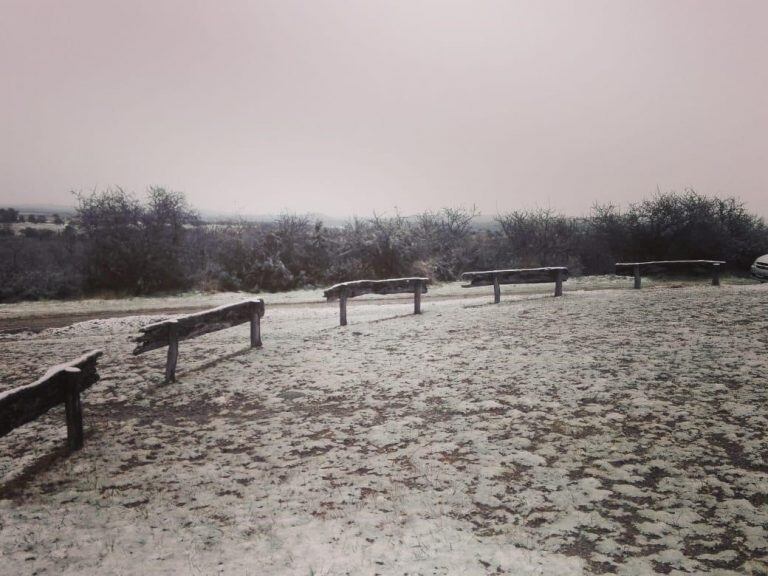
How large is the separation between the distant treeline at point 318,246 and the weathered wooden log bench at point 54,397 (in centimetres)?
1424

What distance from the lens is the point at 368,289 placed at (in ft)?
35.0

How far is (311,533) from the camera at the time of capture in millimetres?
2982

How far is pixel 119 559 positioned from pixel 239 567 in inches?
29.6

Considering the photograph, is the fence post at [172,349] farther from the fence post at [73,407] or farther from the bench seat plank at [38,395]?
the fence post at [73,407]

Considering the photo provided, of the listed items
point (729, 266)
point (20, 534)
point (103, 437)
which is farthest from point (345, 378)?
point (729, 266)

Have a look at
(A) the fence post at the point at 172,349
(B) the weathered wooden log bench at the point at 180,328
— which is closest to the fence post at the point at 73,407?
(B) the weathered wooden log bench at the point at 180,328

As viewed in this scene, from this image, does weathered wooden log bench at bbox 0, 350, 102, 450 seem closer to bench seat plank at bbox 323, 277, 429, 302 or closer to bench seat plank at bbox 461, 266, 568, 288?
bench seat plank at bbox 323, 277, 429, 302

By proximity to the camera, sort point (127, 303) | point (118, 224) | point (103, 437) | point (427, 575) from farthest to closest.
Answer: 1. point (118, 224)
2. point (127, 303)
3. point (103, 437)
4. point (427, 575)

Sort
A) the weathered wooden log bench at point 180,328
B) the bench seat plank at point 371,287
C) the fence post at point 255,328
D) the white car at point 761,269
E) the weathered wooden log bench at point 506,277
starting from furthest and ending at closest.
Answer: the white car at point 761,269, the weathered wooden log bench at point 506,277, the bench seat plank at point 371,287, the fence post at point 255,328, the weathered wooden log bench at point 180,328

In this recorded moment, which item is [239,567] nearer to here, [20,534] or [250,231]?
[20,534]

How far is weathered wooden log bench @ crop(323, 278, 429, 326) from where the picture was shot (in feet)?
33.0

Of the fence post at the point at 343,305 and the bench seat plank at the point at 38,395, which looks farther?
the fence post at the point at 343,305

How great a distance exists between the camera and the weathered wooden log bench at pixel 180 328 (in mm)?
5939

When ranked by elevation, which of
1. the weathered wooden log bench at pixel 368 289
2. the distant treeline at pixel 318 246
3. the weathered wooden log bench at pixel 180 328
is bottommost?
the weathered wooden log bench at pixel 180 328
